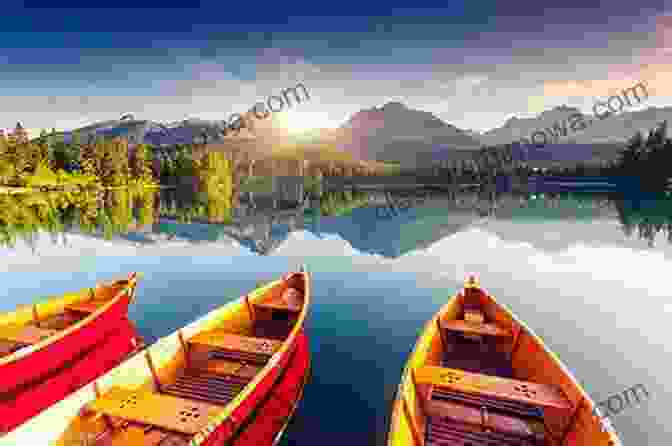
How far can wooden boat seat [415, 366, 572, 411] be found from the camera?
7.14m

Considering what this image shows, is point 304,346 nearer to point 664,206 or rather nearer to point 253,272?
point 253,272

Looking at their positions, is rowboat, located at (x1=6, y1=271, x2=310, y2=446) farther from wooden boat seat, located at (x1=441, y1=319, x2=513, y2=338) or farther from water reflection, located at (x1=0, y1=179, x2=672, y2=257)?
water reflection, located at (x1=0, y1=179, x2=672, y2=257)

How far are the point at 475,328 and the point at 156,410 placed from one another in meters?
8.83

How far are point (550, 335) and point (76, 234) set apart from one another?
142 ft

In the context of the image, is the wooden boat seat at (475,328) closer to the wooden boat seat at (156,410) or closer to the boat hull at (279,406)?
the boat hull at (279,406)

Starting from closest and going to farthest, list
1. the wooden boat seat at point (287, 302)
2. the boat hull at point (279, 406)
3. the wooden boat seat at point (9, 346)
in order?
the boat hull at point (279, 406)
the wooden boat seat at point (9, 346)
the wooden boat seat at point (287, 302)

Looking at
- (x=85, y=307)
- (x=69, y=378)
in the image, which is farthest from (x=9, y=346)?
(x=69, y=378)

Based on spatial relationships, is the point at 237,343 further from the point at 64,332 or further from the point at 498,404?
the point at 498,404

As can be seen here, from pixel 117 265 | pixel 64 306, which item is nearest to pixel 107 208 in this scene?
pixel 117 265

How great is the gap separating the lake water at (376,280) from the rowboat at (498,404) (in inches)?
95.2

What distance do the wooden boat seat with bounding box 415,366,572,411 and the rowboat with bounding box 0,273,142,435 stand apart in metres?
10.1

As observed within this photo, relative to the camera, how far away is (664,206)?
212 ft

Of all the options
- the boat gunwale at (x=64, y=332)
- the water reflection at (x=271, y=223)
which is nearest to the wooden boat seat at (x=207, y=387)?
the boat gunwale at (x=64, y=332)

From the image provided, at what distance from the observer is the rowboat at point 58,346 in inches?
360
